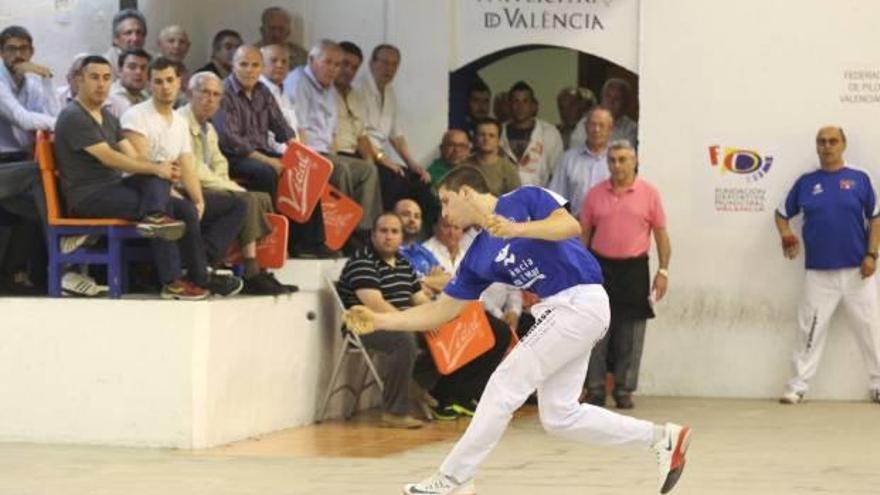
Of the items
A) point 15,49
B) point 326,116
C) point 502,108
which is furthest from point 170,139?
point 502,108

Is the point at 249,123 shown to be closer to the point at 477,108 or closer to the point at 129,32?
the point at 129,32

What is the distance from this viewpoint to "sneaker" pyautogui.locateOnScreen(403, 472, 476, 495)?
8992mm

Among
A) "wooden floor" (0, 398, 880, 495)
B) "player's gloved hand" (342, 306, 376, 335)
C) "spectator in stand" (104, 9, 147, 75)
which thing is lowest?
"wooden floor" (0, 398, 880, 495)

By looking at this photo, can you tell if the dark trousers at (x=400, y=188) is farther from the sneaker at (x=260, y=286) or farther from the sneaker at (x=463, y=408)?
the sneaker at (x=260, y=286)

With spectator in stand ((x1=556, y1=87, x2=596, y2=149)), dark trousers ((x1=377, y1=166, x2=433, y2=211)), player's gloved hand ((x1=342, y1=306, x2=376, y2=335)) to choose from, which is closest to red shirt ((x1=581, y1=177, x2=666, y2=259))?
dark trousers ((x1=377, y1=166, x2=433, y2=211))

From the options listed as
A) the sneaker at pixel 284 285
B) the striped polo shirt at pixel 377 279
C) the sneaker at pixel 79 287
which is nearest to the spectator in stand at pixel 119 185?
the sneaker at pixel 79 287

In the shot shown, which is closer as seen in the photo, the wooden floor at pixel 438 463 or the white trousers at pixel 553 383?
the white trousers at pixel 553 383

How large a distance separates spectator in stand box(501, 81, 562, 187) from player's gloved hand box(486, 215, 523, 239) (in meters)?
7.64

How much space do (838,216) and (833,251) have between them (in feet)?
0.92

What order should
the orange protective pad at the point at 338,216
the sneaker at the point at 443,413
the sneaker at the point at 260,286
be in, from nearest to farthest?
the sneaker at the point at 260,286, the sneaker at the point at 443,413, the orange protective pad at the point at 338,216

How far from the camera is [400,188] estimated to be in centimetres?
1535

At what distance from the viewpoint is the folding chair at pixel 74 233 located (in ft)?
38.1

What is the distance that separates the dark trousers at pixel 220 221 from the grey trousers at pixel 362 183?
7.02 feet

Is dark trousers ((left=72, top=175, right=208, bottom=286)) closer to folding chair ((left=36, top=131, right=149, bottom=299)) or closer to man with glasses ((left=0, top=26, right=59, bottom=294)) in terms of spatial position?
folding chair ((left=36, top=131, right=149, bottom=299))
